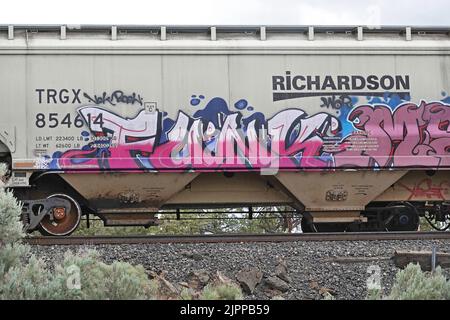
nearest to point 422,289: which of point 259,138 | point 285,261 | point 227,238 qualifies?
point 285,261

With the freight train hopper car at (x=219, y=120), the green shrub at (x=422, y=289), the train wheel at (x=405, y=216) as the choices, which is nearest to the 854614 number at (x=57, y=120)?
the freight train hopper car at (x=219, y=120)

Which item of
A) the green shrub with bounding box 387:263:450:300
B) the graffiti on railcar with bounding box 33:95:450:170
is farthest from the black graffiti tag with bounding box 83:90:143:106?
the green shrub with bounding box 387:263:450:300

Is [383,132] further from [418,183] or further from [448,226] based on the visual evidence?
[448,226]

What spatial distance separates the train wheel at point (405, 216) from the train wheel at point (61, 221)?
561cm

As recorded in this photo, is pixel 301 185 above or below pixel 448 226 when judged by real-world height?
above

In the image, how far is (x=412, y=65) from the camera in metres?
10.3

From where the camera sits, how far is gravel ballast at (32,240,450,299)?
22.6 ft

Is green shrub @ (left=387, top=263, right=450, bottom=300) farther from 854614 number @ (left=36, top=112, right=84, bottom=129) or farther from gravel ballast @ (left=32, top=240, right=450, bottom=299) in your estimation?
854614 number @ (left=36, top=112, right=84, bottom=129)

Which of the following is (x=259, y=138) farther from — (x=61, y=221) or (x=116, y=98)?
(x=61, y=221)

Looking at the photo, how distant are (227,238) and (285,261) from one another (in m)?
1.61

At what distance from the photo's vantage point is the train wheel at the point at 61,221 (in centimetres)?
954

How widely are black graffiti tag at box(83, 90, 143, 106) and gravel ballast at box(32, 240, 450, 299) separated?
261 centimetres
